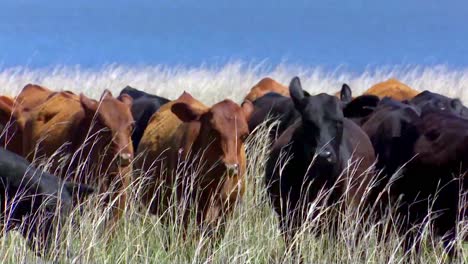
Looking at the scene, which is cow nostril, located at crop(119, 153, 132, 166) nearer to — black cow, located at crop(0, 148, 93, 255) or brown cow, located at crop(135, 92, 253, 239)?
brown cow, located at crop(135, 92, 253, 239)

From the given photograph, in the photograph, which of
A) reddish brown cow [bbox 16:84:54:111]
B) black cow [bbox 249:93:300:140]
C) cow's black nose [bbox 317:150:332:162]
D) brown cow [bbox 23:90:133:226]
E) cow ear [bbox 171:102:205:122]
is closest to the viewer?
cow's black nose [bbox 317:150:332:162]

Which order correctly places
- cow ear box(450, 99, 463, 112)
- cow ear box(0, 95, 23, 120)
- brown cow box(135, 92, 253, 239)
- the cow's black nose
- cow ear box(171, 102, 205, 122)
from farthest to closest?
cow ear box(0, 95, 23, 120), cow ear box(450, 99, 463, 112), cow ear box(171, 102, 205, 122), brown cow box(135, 92, 253, 239), the cow's black nose

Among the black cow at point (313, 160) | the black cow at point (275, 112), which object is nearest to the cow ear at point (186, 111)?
the black cow at point (313, 160)

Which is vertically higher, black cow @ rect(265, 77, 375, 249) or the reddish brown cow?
the reddish brown cow

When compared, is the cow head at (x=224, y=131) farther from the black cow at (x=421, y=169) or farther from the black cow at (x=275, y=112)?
the black cow at (x=275, y=112)

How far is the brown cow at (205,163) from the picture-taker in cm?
824

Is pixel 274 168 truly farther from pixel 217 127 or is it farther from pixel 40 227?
pixel 40 227

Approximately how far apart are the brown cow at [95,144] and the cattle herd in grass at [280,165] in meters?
0.01

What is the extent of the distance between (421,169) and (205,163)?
1.61m

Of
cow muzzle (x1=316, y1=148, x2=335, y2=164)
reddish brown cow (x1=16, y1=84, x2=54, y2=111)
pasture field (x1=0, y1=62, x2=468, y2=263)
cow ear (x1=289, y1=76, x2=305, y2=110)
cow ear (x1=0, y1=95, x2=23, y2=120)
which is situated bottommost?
pasture field (x1=0, y1=62, x2=468, y2=263)

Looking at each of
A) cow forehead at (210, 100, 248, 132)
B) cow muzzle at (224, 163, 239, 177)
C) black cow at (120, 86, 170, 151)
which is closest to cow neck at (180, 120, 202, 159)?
cow forehead at (210, 100, 248, 132)

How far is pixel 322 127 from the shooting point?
805cm

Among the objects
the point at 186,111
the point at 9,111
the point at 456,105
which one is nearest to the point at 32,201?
the point at 186,111

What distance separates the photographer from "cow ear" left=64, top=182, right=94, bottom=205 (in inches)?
297
